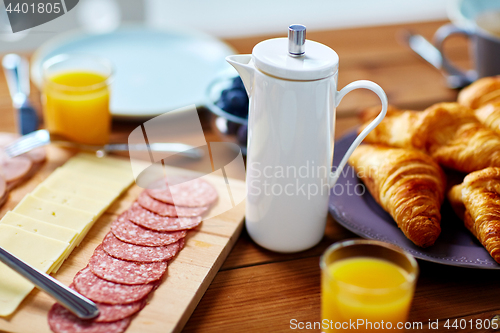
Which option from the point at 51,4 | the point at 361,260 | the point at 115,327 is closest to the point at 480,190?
the point at 361,260

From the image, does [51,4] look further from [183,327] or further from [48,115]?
[183,327]

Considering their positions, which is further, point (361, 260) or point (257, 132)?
point (257, 132)

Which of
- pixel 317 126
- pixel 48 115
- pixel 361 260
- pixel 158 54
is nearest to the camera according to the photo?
pixel 361 260

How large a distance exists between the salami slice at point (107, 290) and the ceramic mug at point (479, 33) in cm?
110

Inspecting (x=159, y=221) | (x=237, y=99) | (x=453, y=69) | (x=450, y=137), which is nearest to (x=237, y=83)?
(x=237, y=99)

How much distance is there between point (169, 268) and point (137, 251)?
7 cm

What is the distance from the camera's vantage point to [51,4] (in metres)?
1.68

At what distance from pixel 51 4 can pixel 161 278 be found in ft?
4.02

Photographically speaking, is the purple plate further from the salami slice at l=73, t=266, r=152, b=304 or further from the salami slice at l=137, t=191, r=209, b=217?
the salami slice at l=73, t=266, r=152, b=304

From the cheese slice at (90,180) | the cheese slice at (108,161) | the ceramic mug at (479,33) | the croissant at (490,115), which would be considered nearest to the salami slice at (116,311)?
the cheese slice at (90,180)

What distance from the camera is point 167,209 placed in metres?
1.04

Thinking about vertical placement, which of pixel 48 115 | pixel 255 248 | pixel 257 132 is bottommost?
pixel 255 248

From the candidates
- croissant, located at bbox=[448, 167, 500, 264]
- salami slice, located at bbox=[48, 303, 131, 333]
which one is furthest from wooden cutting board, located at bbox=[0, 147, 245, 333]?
croissant, located at bbox=[448, 167, 500, 264]

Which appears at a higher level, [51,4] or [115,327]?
[51,4]
